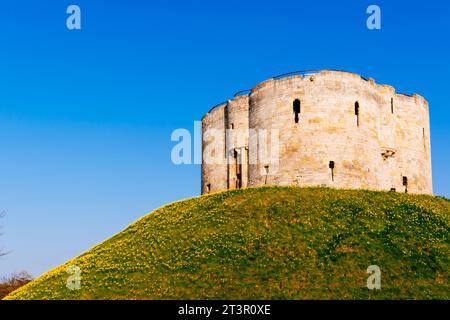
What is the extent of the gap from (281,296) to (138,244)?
1122cm

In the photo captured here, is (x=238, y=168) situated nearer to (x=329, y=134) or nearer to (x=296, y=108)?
(x=296, y=108)

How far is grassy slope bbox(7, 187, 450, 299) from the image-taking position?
2606 cm

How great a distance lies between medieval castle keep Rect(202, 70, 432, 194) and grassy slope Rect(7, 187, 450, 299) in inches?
118

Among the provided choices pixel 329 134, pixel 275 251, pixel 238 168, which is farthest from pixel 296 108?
pixel 275 251

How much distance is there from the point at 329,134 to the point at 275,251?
39.7 feet

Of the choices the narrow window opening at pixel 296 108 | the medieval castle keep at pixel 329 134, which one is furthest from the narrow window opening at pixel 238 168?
the narrow window opening at pixel 296 108

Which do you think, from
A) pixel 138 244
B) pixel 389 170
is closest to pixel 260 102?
pixel 389 170

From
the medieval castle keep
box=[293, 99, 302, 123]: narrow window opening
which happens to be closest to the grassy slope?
the medieval castle keep

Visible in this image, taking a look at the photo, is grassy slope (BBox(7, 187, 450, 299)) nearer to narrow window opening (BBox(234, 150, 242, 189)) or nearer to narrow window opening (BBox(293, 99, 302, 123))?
narrow window opening (BBox(293, 99, 302, 123))

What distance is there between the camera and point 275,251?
28844mm

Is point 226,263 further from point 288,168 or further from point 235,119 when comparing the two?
point 235,119

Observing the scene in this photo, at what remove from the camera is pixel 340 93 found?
38938 mm

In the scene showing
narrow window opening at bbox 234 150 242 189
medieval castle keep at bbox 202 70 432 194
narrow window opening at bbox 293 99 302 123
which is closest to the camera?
medieval castle keep at bbox 202 70 432 194

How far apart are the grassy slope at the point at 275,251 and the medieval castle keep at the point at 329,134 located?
9.84 ft
